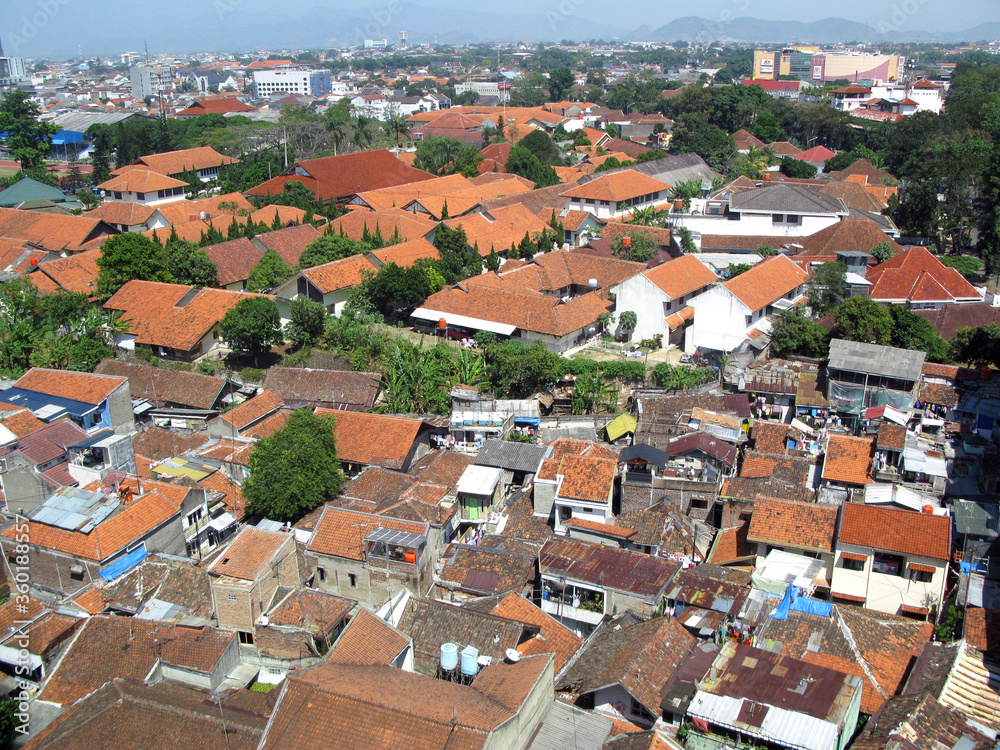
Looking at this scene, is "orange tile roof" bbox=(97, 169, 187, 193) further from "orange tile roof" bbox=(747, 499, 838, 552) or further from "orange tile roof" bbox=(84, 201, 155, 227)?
"orange tile roof" bbox=(747, 499, 838, 552)

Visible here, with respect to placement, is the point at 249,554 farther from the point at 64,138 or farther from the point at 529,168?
the point at 64,138

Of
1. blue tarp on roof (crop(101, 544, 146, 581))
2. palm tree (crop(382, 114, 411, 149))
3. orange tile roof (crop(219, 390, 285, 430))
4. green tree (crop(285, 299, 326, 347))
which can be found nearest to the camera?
blue tarp on roof (crop(101, 544, 146, 581))

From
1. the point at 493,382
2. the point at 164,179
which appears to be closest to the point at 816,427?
the point at 493,382

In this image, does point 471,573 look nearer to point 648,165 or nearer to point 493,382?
point 493,382

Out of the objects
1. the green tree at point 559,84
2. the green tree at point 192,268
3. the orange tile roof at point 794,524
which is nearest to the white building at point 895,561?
the orange tile roof at point 794,524

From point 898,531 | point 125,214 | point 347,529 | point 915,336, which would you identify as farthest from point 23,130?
point 898,531

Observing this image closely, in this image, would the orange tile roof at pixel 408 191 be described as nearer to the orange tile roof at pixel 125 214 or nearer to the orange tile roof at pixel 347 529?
the orange tile roof at pixel 125 214

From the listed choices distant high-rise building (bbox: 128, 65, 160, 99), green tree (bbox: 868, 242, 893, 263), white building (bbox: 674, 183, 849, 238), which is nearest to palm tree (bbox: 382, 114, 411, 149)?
white building (bbox: 674, 183, 849, 238)
